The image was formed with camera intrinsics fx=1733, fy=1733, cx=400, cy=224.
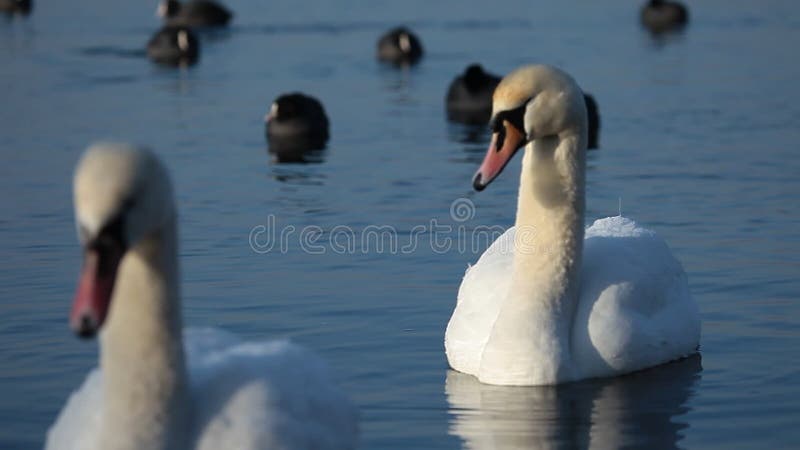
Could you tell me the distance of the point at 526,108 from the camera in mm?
8703

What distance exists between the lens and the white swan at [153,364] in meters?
5.20

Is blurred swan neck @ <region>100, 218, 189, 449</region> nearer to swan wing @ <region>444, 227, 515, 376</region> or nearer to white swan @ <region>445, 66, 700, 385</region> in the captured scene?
white swan @ <region>445, 66, 700, 385</region>

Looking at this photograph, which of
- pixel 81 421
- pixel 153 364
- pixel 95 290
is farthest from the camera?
pixel 81 421

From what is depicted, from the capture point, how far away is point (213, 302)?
10539 millimetres

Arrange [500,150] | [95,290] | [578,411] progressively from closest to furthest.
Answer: [95,290], [578,411], [500,150]

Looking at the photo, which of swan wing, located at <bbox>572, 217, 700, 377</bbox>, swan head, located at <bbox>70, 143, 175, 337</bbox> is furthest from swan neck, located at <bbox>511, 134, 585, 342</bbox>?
swan head, located at <bbox>70, 143, 175, 337</bbox>

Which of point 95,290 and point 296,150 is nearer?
point 95,290

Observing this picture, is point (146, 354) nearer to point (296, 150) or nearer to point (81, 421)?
point (81, 421)

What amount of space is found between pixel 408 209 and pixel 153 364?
332 inches

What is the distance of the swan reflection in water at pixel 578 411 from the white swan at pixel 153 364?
5.24ft

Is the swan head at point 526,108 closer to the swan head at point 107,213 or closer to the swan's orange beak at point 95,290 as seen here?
the swan head at point 107,213

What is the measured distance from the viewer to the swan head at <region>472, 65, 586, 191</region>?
869 cm

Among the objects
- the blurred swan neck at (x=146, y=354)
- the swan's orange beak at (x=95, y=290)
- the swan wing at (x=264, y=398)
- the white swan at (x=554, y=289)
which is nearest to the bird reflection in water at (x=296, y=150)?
the white swan at (x=554, y=289)

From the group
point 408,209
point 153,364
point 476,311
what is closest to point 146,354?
point 153,364
